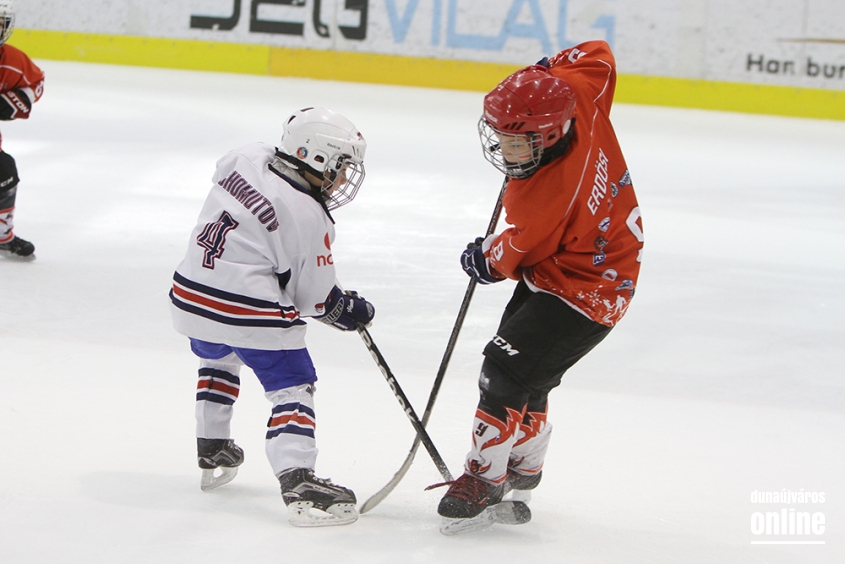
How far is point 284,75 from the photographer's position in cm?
852

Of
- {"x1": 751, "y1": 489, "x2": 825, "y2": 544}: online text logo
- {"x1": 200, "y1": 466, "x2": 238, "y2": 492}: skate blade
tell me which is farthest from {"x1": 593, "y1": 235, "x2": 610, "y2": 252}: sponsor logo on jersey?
{"x1": 200, "y1": 466, "x2": 238, "y2": 492}: skate blade

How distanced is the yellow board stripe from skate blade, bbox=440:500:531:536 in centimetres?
658

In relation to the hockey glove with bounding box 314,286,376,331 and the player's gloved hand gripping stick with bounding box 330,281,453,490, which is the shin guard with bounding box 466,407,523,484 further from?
the hockey glove with bounding box 314,286,376,331

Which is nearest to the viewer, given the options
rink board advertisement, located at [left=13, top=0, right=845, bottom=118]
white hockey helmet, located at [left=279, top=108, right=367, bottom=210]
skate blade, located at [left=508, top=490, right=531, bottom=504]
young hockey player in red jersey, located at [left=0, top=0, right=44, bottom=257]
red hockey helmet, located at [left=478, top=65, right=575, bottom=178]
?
red hockey helmet, located at [left=478, top=65, right=575, bottom=178]

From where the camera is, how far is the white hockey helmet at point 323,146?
1943mm

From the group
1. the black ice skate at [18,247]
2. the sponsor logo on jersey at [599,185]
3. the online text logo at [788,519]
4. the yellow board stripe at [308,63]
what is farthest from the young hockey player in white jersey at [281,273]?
the yellow board stripe at [308,63]

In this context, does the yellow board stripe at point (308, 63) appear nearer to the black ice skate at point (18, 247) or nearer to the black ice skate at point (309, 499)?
the black ice skate at point (18, 247)

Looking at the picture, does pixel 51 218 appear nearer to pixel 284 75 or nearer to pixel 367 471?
pixel 367 471

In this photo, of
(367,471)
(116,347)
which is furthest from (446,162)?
(367,471)

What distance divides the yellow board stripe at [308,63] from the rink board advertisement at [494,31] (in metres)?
0.02

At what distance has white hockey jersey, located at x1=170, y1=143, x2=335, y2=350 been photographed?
1911mm

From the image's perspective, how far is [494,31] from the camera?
8.27 meters

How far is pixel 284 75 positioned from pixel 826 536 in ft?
23.6

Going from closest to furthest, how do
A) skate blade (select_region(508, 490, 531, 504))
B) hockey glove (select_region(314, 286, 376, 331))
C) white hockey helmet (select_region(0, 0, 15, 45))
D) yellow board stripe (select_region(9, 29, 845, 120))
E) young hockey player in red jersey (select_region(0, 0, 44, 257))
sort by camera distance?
hockey glove (select_region(314, 286, 376, 331)) < skate blade (select_region(508, 490, 531, 504)) < white hockey helmet (select_region(0, 0, 15, 45)) < young hockey player in red jersey (select_region(0, 0, 44, 257)) < yellow board stripe (select_region(9, 29, 845, 120))
